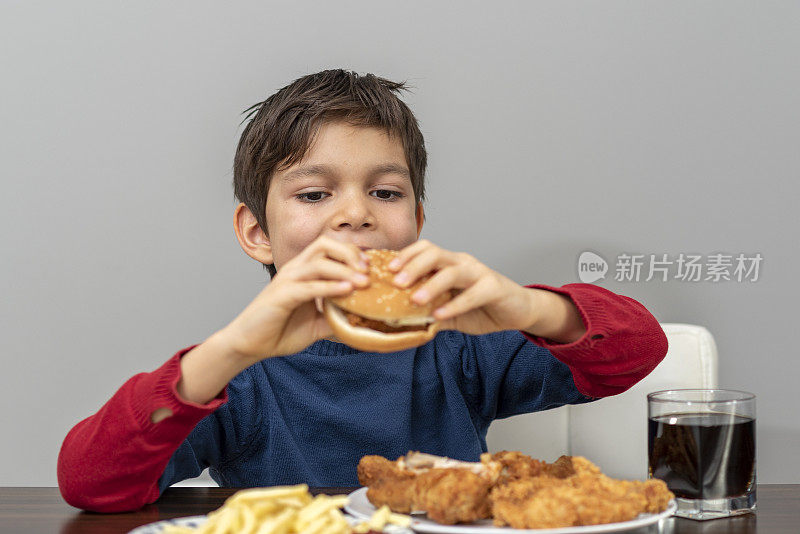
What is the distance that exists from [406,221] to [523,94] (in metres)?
1.16

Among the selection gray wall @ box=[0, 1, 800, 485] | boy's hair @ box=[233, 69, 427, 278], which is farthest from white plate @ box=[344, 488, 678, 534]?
gray wall @ box=[0, 1, 800, 485]

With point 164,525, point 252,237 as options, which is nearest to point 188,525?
point 164,525

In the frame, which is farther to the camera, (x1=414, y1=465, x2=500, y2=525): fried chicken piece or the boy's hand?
the boy's hand

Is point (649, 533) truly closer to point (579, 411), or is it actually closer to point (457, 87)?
point (579, 411)

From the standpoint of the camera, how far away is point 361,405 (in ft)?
4.97

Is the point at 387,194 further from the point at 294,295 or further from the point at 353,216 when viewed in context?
the point at 294,295

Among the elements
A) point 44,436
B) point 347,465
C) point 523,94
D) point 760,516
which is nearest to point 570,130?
point 523,94

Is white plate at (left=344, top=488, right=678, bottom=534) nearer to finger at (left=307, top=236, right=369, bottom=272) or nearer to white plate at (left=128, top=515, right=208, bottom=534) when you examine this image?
white plate at (left=128, top=515, right=208, bottom=534)

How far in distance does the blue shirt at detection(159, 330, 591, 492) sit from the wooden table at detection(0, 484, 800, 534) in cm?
29

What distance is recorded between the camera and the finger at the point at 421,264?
38.8 inches

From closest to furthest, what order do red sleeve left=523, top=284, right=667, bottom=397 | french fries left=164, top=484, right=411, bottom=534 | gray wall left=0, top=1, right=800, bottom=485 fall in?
french fries left=164, top=484, right=411, bottom=534 → red sleeve left=523, top=284, right=667, bottom=397 → gray wall left=0, top=1, right=800, bottom=485

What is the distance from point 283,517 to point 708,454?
484mm

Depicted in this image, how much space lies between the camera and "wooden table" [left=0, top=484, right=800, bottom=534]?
901mm

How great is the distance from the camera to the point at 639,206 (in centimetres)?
245
